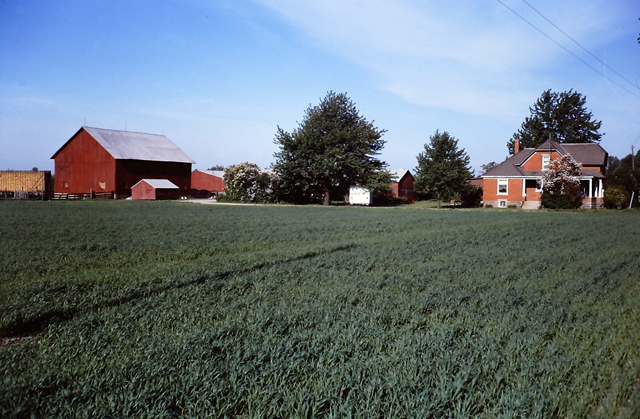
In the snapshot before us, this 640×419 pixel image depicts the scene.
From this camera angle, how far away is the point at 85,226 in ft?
54.7

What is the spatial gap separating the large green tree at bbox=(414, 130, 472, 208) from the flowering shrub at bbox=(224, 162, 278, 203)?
17.0m

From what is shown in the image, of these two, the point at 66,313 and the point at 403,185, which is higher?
the point at 403,185

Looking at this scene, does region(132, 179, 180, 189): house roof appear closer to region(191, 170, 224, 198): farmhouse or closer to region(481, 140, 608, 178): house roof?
region(191, 170, 224, 198): farmhouse

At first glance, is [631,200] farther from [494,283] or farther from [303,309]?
[303,309]

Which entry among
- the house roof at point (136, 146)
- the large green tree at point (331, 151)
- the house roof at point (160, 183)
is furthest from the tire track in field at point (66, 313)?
the house roof at point (136, 146)

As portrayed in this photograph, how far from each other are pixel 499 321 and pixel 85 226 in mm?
15846

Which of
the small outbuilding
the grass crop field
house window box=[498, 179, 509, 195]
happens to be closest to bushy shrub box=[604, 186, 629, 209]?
house window box=[498, 179, 509, 195]

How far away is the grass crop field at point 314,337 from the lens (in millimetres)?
3531

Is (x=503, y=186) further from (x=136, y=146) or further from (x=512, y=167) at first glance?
(x=136, y=146)

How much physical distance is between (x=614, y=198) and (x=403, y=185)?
120 feet

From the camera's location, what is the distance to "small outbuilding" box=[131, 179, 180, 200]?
2078 inches

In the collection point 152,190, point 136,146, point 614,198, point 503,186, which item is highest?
point 136,146

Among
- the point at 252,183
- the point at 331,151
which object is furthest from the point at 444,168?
the point at 252,183

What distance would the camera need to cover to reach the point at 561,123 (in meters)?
73.0
